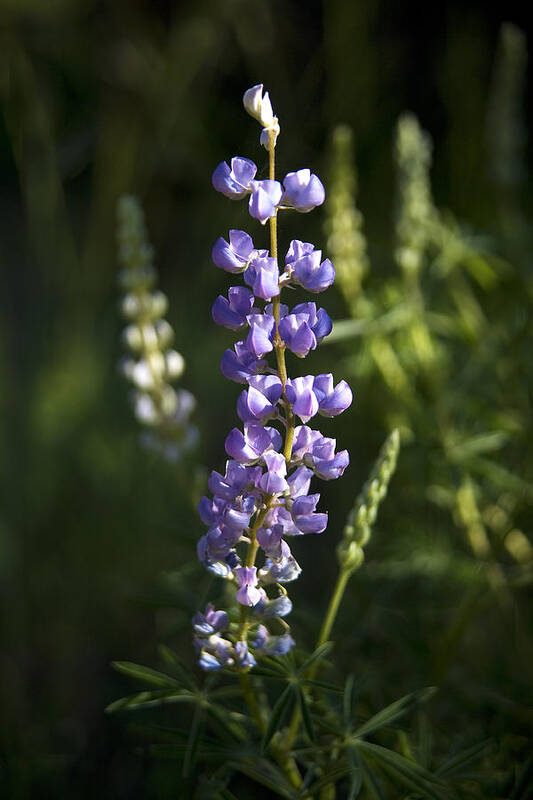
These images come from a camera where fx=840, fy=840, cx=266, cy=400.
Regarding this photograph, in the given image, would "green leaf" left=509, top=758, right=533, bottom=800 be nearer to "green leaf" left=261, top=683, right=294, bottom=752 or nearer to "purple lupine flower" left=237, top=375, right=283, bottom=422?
"green leaf" left=261, top=683, right=294, bottom=752

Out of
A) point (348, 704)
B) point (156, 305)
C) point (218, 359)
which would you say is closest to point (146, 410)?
point (156, 305)

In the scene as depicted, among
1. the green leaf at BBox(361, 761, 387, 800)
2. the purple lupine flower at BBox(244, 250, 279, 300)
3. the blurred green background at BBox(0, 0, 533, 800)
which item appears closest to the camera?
the purple lupine flower at BBox(244, 250, 279, 300)

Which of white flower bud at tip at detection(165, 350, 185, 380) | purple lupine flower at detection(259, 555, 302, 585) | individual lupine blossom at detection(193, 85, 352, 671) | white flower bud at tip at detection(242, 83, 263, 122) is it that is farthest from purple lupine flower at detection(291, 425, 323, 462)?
white flower bud at tip at detection(165, 350, 185, 380)

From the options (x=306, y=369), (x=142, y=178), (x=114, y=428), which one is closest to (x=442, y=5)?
(x=142, y=178)

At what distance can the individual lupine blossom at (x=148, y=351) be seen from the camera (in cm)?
151

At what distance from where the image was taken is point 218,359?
2.72 metres

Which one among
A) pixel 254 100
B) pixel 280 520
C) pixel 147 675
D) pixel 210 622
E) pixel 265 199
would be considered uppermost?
pixel 254 100

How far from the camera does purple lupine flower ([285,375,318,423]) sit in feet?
2.80

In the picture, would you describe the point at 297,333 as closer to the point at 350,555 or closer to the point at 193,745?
the point at 350,555

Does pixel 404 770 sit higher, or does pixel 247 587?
pixel 247 587

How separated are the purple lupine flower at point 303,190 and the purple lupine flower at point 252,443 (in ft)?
0.79

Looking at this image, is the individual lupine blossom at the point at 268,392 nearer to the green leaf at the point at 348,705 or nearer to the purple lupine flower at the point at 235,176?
the purple lupine flower at the point at 235,176

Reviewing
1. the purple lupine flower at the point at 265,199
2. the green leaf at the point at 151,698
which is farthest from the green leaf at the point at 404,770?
the purple lupine flower at the point at 265,199

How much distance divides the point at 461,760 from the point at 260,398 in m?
0.67
